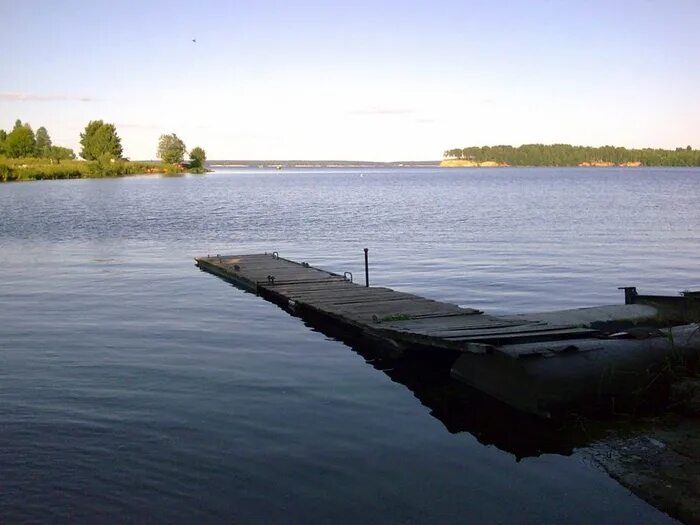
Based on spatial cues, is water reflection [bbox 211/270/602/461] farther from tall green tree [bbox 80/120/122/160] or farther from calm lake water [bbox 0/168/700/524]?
tall green tree [bbox 80/120/122/160]

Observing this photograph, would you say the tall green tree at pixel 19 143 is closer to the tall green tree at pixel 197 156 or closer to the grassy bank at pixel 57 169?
the grassy bank at pixel 57 169

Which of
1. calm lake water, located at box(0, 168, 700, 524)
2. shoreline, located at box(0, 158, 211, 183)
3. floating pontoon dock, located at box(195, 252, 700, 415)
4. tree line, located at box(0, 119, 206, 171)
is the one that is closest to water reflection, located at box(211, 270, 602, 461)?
calm lake water, located at box(0, 168, 700, 524)

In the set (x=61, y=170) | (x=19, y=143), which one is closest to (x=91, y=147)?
(x=19, y=143)

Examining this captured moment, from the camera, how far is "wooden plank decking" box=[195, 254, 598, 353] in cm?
1047

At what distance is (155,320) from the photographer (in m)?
16.0

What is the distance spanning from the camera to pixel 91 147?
15412 cm

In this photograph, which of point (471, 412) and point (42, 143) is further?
point (42, 143)

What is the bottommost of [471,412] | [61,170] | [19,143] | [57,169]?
[471,412]

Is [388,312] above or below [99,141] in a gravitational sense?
below

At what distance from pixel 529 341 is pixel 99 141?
6135 inches

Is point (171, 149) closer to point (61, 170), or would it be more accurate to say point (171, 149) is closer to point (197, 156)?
point (197, 156)

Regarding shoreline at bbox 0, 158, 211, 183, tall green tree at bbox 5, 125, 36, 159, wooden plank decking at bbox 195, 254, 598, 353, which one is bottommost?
wooden plank decking at bbox 195, 254, 598, 353

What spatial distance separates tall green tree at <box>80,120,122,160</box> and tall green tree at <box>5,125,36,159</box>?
13955 millimetres

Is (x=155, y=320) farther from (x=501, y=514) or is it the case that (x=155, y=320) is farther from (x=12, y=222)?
(x=12, y=222)
